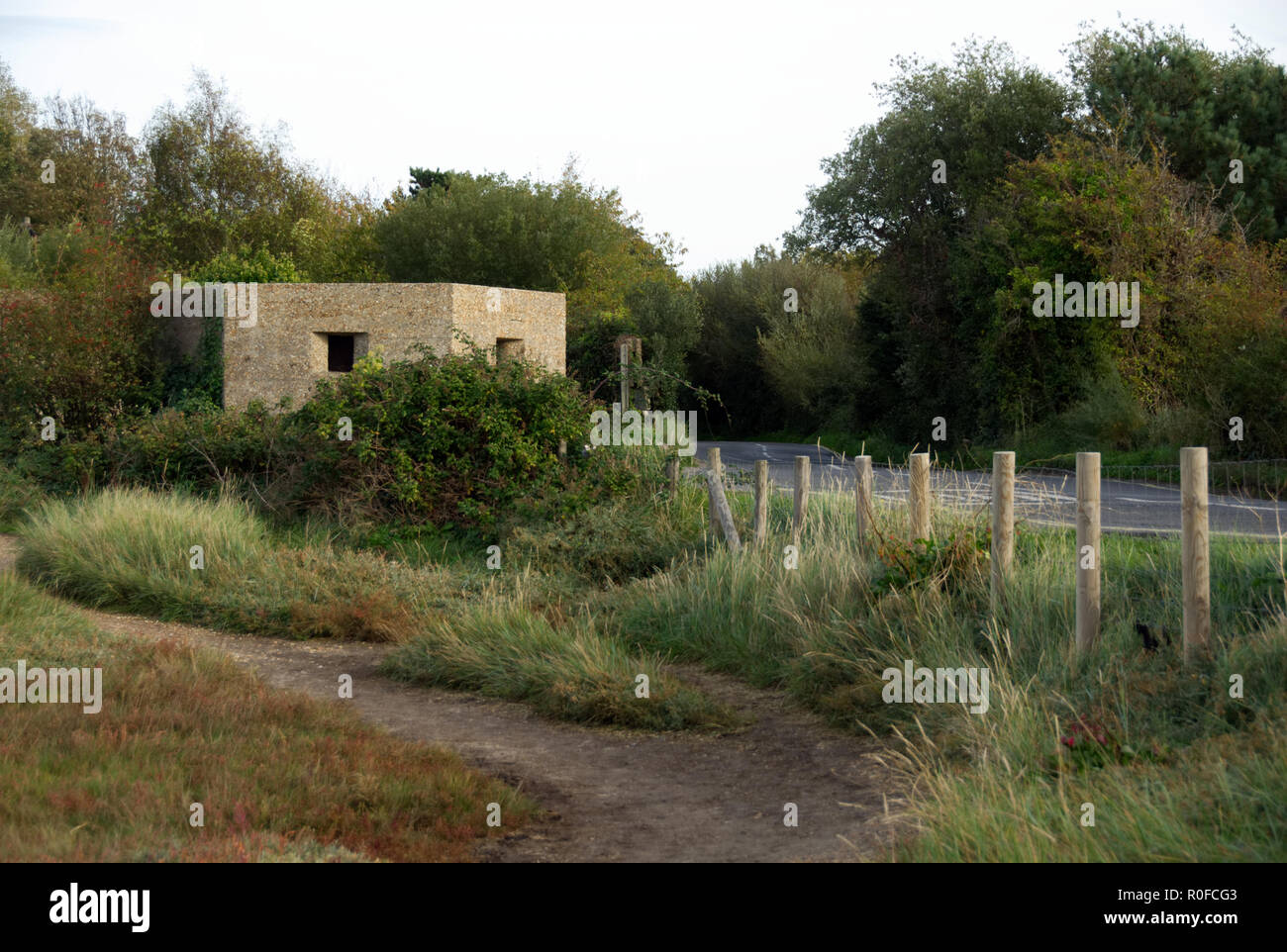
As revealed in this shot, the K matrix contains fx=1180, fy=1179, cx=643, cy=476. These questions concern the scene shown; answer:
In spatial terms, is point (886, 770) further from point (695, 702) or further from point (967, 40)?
point (967, 40)

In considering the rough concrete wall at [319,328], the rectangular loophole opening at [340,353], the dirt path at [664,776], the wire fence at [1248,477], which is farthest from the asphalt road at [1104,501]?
the rectangular loophole opening at [340,353]

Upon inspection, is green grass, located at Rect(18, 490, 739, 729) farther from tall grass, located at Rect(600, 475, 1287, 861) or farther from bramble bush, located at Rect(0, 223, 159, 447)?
bramble bush, located at Rect(0, 223, 159, 447)

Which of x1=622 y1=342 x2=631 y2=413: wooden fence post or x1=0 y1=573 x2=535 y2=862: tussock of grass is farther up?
x1=622 y1=342 x2=631 y2=413: wooden fence post

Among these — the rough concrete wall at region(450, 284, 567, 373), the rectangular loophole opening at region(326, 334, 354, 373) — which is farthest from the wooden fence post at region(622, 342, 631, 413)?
the rectangular loophole opening at region(326, 334, 354, 373)

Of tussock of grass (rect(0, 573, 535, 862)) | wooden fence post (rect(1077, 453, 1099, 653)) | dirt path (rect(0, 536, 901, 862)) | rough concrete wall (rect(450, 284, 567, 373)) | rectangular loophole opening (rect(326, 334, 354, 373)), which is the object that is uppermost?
rough concrete wall (rect(450, 284, 567, 373))

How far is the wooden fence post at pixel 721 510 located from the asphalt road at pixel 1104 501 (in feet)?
3.07

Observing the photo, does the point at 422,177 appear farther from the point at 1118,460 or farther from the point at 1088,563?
the point at 1088,563

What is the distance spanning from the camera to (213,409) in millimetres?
17438

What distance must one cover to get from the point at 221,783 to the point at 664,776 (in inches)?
94.9

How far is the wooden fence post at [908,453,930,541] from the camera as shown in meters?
8.62

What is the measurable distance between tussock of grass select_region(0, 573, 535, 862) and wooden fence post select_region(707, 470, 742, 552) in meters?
4.40

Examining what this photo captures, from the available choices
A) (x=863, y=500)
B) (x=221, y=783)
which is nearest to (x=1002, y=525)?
(x=863, y=500)

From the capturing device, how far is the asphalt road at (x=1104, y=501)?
9.66 metres
